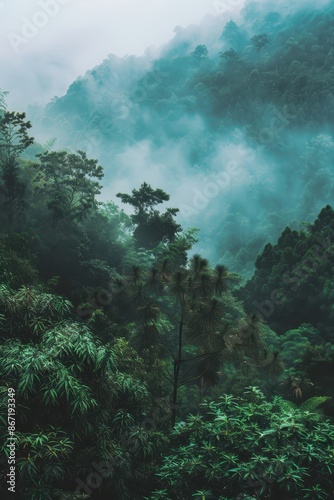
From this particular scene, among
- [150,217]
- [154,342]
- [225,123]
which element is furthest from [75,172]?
[225,123]

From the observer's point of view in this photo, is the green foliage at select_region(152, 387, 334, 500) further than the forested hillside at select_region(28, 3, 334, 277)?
No

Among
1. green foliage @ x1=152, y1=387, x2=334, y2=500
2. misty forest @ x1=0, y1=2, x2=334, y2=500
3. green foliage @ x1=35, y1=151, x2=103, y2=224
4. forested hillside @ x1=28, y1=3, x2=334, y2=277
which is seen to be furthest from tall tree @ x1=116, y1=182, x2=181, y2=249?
forested hillside @ x1=28, y1=3, x2=334, y2=277

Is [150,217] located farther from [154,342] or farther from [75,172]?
[154,342]

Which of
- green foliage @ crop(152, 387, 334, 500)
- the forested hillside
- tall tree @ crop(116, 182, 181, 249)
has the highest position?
the forested hillside

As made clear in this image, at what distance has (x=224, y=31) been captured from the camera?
9488cm

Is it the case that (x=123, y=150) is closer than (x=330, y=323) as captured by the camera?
No

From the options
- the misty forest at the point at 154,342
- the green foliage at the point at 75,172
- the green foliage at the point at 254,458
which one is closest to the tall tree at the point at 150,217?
the misty forest at the point at 154,342

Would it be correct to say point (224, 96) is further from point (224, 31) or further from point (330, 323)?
point (330, 323)

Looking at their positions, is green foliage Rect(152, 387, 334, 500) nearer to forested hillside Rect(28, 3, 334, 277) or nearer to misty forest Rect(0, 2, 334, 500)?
misty forest Rect(0, 2, 334, 500)

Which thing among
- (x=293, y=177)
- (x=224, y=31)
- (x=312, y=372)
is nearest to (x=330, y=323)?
(x=312, y=372)

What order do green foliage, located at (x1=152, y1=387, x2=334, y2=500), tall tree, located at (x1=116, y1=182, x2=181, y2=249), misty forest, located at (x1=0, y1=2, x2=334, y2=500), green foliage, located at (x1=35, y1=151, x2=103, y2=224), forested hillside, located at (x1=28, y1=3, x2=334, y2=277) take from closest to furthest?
1. green foliage, located at (x1=152, y1=387, x2=334, y2=500)
2. misty forest, located at (x1=0, y1=2, x2=334, y2=500)
3. green foliage, located at (x1=35, y1=151, x2=103, y2=224)
4. tall tree, located at (x1=116, y1=182, x2=181, y2=249)
5. forested hillside, located at (x1=28, y1=3, x2=334, y2=277)

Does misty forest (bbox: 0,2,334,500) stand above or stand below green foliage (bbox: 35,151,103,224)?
below

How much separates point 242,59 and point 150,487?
80.3 m

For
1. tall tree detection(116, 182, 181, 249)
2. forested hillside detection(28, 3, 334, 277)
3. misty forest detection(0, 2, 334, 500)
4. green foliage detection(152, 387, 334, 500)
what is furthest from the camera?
forested hillside detection(28, 3, 334, 277)
